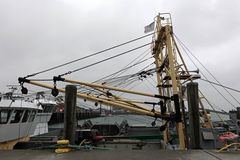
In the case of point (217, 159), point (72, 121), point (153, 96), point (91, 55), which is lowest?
point (217, 159)

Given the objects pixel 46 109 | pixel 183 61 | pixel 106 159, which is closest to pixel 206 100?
pixel 183 61

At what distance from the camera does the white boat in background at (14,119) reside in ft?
60.1

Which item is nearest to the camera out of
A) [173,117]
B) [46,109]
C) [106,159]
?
[106,159]

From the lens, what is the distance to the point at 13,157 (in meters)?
8.54

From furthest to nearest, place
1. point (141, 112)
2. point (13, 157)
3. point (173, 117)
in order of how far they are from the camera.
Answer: point (141, 112)
point (173, 117)
point (13, 157)

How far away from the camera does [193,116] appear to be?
1038 cm

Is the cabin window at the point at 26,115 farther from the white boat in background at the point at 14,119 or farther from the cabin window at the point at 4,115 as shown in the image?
the cabin window at the point at 4,115

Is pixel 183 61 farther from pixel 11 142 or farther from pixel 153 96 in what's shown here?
pixel 11 142

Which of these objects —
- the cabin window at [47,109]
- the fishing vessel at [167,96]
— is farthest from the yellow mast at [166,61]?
the cabin window at [47,109]

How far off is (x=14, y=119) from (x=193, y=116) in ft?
44.1

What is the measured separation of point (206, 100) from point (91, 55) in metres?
9.11

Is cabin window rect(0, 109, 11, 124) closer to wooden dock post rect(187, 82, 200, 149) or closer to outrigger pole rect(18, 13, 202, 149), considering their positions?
outrigger pole rect(18, 13, 202, 149)

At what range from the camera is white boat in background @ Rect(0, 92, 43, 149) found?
1831 centimetres

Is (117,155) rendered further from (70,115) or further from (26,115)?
(26,115)
